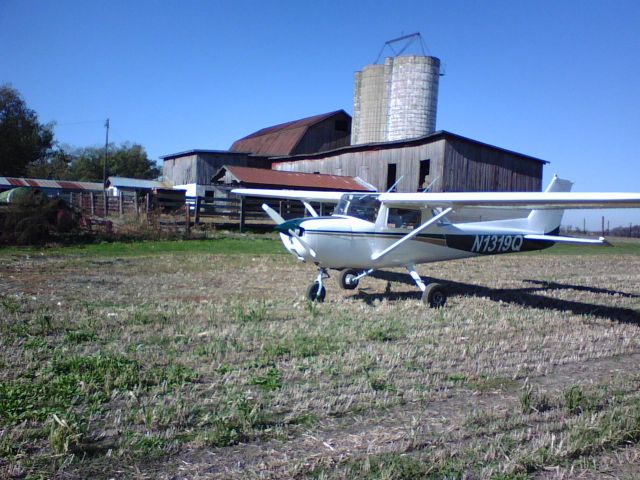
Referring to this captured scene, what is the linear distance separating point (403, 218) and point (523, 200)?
2.50 metres

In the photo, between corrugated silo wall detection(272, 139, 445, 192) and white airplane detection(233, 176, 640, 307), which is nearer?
white airplane detection(233, 176, 640, 307)

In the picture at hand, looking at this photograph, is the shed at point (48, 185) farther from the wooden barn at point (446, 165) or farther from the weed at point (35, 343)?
the weed at point (35, 343)

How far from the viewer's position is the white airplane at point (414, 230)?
31.0 ft

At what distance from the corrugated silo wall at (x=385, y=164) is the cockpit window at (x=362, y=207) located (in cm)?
2090

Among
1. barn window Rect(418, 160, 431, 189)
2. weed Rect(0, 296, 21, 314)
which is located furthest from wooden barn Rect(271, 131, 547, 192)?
weed Rect(0, 296, 21, 314)

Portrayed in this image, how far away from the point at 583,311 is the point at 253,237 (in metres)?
16.4

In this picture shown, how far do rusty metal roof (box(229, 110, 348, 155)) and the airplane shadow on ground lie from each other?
36134 mm

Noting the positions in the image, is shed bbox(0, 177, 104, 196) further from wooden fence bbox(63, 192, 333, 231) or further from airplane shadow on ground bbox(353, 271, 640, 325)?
airplane shadow on ground bbox(353, 271, 640, 325)

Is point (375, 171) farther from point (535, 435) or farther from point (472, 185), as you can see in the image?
point (535, 435)

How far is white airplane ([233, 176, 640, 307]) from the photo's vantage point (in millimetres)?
9453

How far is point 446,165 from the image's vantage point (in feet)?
104

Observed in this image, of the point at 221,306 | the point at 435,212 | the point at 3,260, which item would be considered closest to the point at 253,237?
the point at 3,260

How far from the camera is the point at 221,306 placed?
8727 millimetres

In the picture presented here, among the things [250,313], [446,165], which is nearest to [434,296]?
[250,313]
